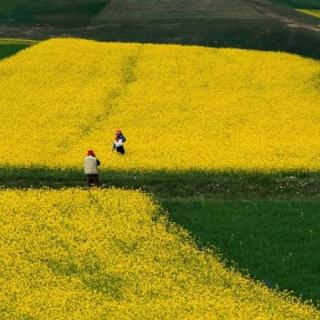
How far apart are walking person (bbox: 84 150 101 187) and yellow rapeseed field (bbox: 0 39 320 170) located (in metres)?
2.13

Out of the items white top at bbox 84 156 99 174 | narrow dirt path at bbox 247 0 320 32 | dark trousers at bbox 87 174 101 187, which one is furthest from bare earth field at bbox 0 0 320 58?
white top at bbox 84 156 99 174

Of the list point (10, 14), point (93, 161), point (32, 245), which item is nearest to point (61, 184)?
point (93, 161)

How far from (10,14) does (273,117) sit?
34.2m

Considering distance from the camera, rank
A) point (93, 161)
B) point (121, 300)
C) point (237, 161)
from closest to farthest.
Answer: point (121, 300) < point (93, 161) < point (237, 161)

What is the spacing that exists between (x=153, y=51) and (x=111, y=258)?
28.2m

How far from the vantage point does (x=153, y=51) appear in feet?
152

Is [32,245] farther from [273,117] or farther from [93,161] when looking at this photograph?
[273,117]

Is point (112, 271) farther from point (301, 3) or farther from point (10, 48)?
point (301, 3)

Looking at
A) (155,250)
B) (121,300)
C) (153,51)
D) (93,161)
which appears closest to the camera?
(121,300)

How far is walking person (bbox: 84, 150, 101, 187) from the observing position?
25.6 meters

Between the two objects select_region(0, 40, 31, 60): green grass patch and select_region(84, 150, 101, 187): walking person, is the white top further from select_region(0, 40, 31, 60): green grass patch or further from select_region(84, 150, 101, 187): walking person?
select_region(0, 40, 31, 60): green grass patch

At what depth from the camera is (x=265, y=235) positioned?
878 inches

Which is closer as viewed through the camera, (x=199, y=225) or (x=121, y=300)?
(x=121, y=300)

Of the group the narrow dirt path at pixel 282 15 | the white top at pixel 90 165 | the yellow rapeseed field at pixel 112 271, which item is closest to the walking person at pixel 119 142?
the white top at pixel 90 165
